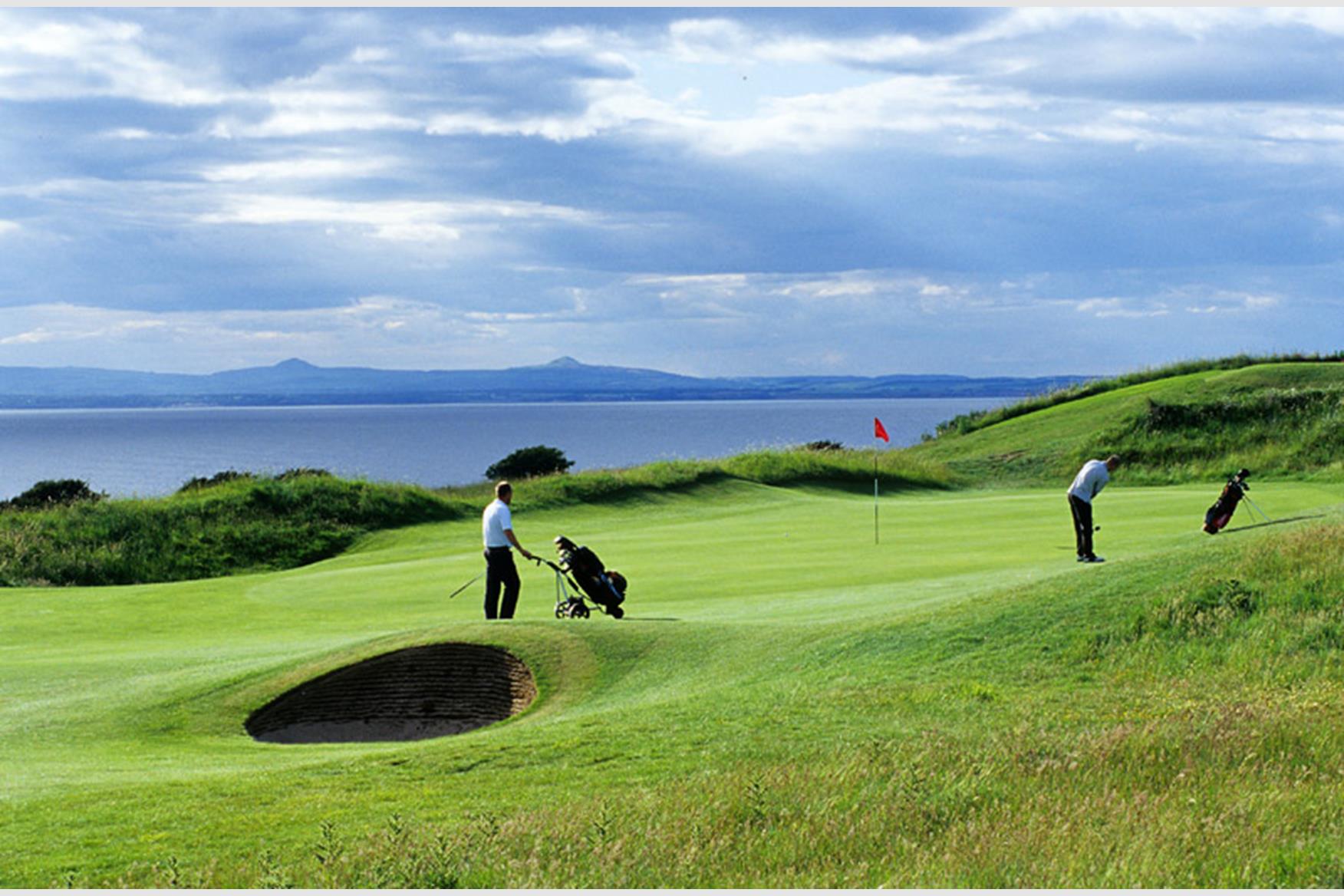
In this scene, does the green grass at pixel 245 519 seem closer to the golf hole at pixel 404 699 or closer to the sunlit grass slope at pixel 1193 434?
the sunlit grass slope at pixel 1193 434

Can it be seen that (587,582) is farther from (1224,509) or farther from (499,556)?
(1224,509)

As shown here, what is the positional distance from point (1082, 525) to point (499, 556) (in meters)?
9.76

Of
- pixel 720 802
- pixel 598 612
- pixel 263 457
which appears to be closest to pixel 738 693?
pixel 720 802

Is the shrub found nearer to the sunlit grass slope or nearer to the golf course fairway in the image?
the golf course fairway

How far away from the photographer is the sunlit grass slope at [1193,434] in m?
47.2

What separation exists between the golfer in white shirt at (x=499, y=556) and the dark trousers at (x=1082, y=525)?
918 centimetres

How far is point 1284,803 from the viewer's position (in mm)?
7633

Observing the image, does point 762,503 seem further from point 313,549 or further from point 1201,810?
point 1201,810

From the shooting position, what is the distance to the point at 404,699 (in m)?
15.2

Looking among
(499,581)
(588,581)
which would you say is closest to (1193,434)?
(499,581)

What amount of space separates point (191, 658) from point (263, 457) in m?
168

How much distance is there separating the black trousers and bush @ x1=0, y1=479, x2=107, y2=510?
26.5 meters

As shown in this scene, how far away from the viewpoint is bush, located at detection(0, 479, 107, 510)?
42781mm

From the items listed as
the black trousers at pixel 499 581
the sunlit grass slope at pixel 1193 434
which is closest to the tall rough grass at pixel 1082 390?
the sunlit grass slope at pixel 1193 434
